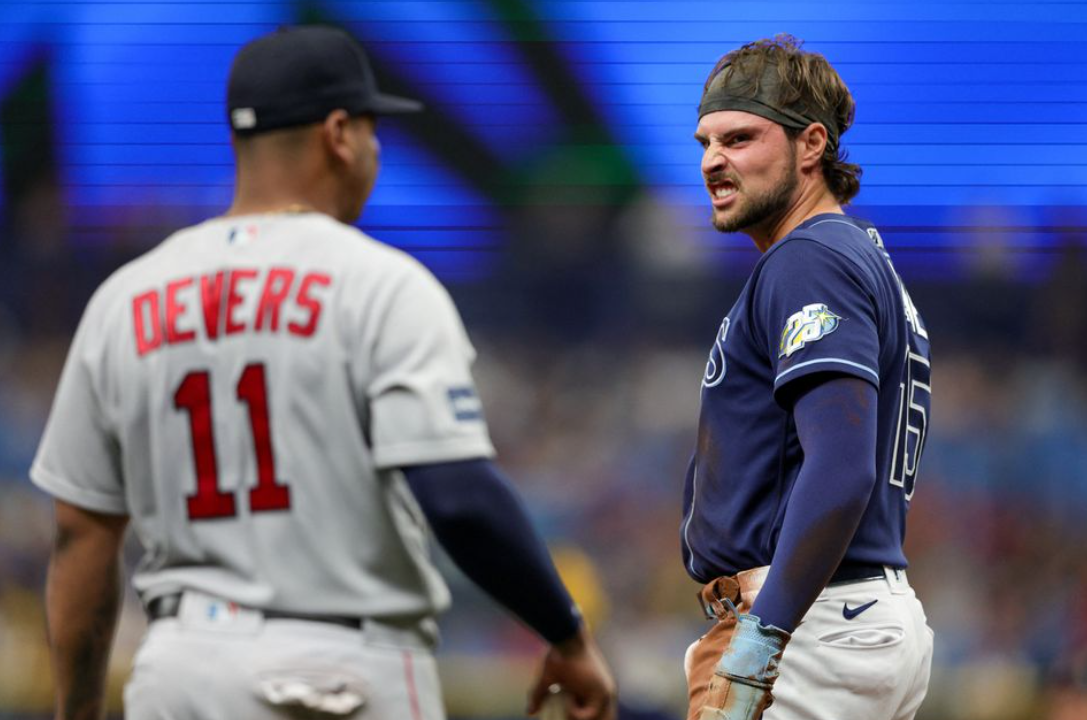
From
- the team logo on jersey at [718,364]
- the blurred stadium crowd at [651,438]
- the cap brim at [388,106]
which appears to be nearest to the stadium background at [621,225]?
the blurred stadium crowd at [651,438]

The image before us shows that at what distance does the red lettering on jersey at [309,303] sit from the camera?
7.30ft

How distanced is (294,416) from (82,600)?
51 cm

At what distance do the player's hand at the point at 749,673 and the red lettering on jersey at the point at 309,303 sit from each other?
91cm

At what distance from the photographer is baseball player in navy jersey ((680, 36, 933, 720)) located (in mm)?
2561

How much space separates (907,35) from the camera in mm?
8375

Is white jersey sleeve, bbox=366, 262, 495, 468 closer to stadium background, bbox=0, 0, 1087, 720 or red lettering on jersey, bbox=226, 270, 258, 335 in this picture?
red lettering on jersey, bbox=226, 270, 258, 335

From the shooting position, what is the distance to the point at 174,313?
2301 mm

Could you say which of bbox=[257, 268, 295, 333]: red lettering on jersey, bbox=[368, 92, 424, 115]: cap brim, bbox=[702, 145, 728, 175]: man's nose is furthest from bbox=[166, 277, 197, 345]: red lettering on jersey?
bbox=[702, 145, 728, 175]: man's nose

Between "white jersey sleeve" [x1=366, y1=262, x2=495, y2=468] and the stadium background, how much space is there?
6.09 m

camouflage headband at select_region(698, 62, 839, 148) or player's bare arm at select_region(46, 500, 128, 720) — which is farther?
camouflage headband at select_region(698, 62, 839, 148)

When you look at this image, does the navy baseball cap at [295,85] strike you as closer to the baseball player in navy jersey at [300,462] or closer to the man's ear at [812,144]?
the baseball player in navy jersey at [300,462]

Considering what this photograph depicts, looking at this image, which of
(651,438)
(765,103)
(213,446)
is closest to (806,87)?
(765,103)

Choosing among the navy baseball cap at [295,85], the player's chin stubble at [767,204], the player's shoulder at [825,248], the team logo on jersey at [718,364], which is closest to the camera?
the navy baseball cap at [295,85]

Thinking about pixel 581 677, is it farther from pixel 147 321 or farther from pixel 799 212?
pixel 799 212
